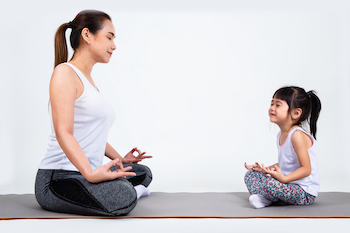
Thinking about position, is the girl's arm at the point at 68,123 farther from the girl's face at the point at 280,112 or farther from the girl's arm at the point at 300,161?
the girl's face at the point at 280,112

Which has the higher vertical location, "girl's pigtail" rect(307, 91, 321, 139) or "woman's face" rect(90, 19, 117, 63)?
"woman's face" rect(90, 19, 117, 63)

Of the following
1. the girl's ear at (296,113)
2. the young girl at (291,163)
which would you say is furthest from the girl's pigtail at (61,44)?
the girl's ear at (296,113)

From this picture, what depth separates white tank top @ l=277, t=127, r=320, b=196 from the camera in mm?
2770

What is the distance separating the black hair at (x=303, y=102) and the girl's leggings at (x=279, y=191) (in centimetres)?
42

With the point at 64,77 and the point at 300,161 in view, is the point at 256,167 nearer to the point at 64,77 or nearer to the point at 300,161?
the point at 300,161

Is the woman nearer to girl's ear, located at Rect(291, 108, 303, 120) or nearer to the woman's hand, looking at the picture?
the woman's hand

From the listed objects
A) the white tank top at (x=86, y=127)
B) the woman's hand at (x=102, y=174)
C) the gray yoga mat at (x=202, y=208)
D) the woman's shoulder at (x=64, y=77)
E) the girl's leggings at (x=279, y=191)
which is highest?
the woman's shoulder at (x=64, y=77)

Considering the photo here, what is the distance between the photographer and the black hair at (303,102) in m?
2.91

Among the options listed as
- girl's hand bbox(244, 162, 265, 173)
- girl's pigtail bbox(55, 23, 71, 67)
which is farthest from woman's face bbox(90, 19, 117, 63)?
girl's hand bbox(244, 162, 265, 173)

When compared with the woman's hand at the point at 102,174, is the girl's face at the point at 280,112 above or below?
above

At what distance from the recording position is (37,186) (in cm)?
249

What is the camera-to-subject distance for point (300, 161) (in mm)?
2770
